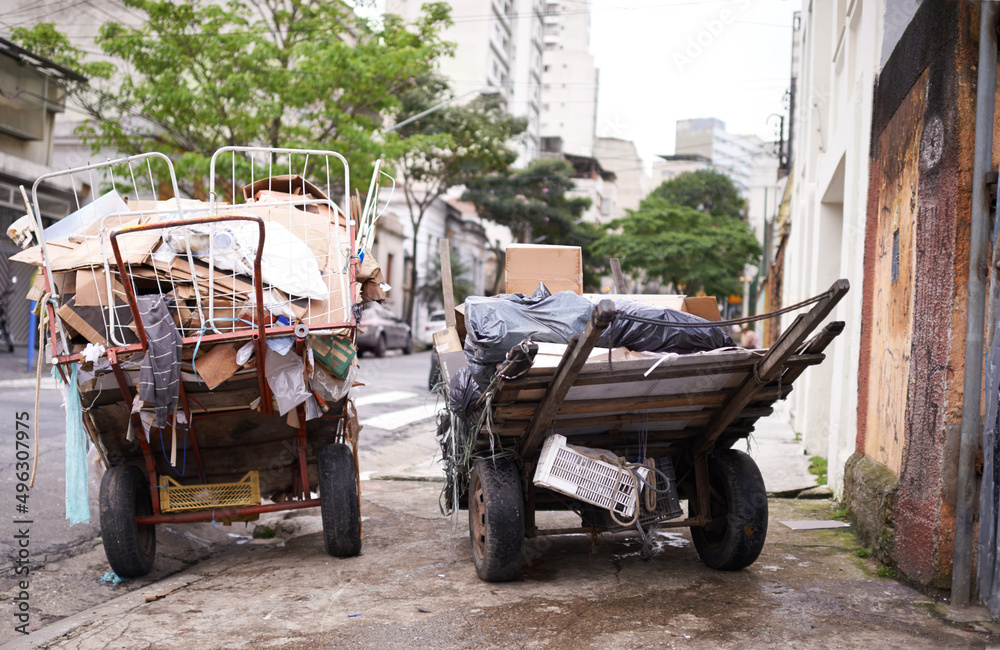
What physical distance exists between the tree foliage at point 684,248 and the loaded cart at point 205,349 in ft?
105

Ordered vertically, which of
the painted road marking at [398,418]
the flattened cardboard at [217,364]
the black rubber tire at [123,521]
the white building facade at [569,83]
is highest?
the white building facade at [569,83]

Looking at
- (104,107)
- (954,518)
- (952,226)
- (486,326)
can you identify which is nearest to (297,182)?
(486,326)

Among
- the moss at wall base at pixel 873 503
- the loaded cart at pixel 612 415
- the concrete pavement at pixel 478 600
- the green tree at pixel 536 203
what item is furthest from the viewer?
the green tree at pixel 536 203

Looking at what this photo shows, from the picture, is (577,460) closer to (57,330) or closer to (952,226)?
(952,226)

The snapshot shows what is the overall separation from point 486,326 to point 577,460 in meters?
0.81

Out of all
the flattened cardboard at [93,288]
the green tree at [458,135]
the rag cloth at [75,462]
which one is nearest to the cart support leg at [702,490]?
the flattened cardboard at [93,288]

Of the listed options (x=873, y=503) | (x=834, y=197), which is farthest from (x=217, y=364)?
(x=834, y=197)

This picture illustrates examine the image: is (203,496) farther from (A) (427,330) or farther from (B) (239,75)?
(A) (427,330)

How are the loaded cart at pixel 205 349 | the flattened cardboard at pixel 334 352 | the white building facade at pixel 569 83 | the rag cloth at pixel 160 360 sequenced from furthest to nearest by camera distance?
the white building facade at pixel 569 83
the flattened cardboard at pixel 334 352
the loaded cart at pixel 205 349
the rag cloth at pixel 160 360

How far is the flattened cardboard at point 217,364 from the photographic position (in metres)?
4.36

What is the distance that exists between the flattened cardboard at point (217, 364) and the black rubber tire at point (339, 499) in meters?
0.93

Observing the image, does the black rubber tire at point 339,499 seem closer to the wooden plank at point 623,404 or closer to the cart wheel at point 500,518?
the cart wheel at point 500,518

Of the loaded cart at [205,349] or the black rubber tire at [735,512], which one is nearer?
the loaded cart at [205,349]

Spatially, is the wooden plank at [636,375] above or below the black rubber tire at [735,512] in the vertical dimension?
above
